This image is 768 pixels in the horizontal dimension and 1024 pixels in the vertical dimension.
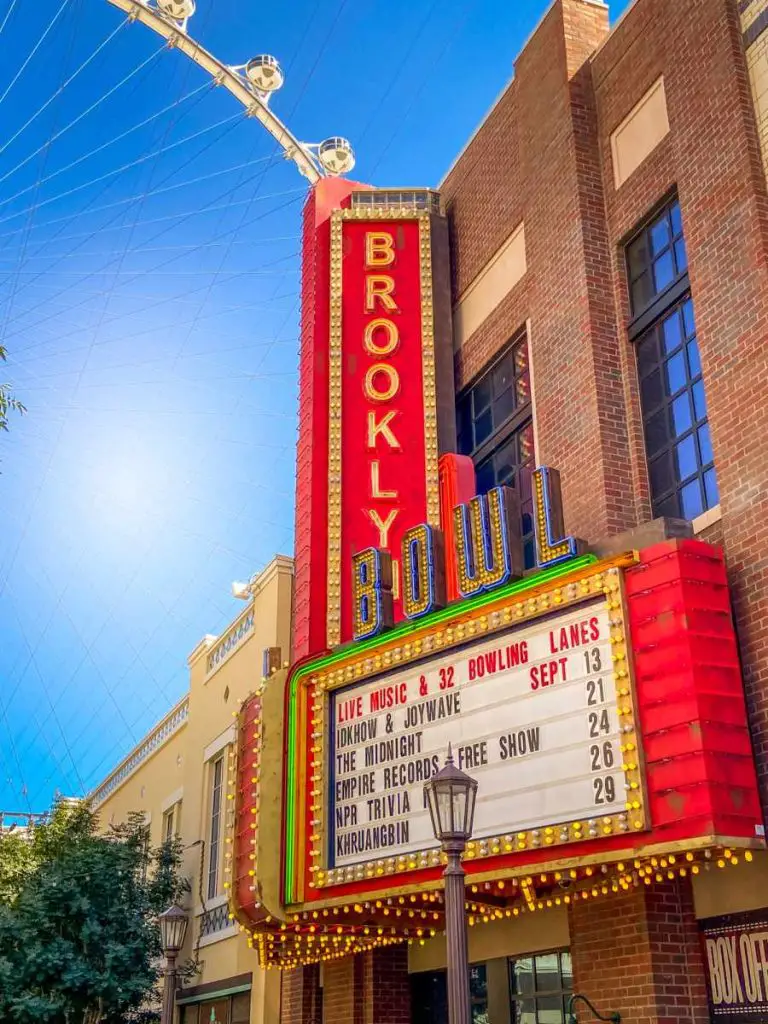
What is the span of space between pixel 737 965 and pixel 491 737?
315 centimetres

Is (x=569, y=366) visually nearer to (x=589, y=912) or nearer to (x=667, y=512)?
(x=667, y=512)

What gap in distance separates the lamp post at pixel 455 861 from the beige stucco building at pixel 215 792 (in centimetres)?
929

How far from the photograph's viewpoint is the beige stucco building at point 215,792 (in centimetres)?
2028

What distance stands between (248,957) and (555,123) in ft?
47.0

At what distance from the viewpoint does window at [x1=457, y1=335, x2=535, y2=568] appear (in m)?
16.4

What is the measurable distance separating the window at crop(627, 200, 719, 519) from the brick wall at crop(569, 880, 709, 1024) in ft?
13.6

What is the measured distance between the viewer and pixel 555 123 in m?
16.0

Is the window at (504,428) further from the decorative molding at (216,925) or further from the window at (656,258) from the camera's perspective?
the decorative molding at (216,925)

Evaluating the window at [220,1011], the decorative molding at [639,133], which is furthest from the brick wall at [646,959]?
the window at [220,1011]

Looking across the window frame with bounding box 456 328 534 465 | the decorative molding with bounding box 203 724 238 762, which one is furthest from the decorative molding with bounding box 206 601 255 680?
the window frame with bounding box 456 328 534 465

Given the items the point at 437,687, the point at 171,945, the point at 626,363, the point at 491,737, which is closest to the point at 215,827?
the point at 171,945

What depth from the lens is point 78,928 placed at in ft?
70.7

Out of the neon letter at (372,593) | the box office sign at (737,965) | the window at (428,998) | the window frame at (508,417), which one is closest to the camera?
the box office sign at (737,965)

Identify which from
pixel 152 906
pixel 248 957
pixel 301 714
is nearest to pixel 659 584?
pixel 301 714
